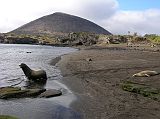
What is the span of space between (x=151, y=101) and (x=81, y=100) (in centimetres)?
360

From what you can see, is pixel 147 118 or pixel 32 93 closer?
pixel 147 118

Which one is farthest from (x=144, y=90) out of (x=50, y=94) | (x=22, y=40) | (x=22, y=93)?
(x=22, y=40)

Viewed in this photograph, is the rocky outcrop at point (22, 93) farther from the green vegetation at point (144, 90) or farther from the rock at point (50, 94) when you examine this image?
the green vegetation at point (144, 90)

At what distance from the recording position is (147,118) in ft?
40.4

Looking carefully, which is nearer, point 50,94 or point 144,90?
point 144,90

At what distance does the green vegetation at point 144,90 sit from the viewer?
16.2 metres

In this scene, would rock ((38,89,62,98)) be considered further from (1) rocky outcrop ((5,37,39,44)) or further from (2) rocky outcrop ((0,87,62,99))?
(1) rocky outcrop ((5,37,39,44))

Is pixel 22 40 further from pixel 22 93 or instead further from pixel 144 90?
pixel 144 90

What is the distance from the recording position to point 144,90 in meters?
17.2

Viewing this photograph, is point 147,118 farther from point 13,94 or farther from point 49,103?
point 13,94

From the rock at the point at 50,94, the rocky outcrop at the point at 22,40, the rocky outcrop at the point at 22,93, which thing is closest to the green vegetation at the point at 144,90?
the rock at the point at 50,94

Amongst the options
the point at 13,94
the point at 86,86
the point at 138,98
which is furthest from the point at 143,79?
the point at 13,94

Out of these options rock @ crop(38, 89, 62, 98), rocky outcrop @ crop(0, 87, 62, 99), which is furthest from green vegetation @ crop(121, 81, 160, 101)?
rocky outcrop @ crop(0, 87, 62, 99)

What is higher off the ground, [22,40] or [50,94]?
[50,94]
